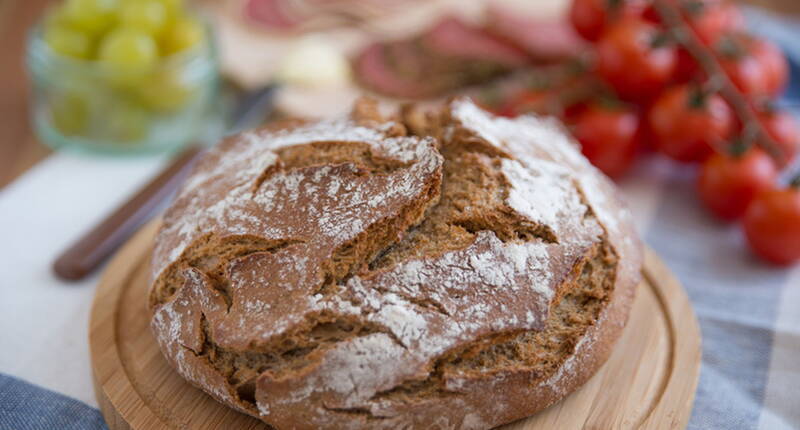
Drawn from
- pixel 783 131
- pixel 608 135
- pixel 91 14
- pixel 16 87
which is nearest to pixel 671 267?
pixel 608 135

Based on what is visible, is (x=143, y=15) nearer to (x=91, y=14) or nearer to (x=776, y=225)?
(x=91, y=14)

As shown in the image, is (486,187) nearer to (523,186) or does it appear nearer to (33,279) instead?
(523,186)

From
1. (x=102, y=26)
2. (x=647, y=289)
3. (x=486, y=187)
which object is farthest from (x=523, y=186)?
(x=102, y=26)

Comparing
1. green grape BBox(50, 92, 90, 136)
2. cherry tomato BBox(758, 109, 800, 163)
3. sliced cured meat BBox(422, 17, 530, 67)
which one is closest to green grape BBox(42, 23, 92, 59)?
green grape BBox(50, 92, 90, 136)

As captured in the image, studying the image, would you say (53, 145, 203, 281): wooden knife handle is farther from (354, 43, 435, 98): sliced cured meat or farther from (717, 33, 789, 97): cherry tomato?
(717, 33, 789, 97): cherry tomato

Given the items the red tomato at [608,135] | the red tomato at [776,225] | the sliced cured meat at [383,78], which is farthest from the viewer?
the sliced cured meat at [383,78]

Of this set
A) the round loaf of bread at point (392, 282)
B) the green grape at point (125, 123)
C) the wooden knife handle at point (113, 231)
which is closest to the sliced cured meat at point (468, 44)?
the green grape at point (125, 123)

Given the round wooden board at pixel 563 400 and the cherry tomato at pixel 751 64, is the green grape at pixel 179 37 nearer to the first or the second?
the round wooden board at pixel 563 400
